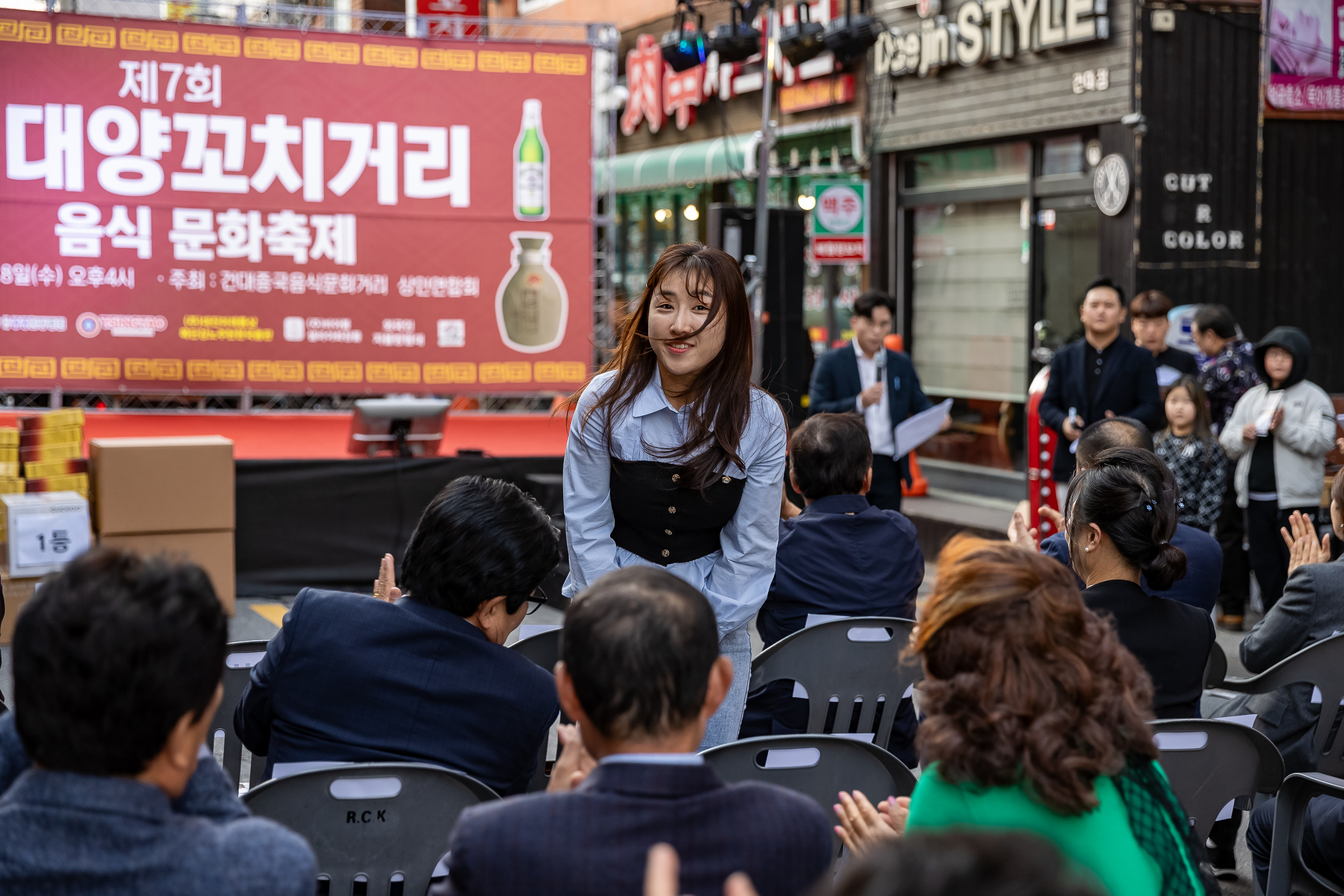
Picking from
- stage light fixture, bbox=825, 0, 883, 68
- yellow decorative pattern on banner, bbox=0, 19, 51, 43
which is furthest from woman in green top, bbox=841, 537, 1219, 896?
stage light fixture, bbox=825, 0, 883, 68

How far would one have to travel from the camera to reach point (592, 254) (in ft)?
28.5

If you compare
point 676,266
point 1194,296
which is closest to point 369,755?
point 676,266

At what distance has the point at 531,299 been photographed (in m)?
8.66

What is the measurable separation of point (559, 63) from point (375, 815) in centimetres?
711

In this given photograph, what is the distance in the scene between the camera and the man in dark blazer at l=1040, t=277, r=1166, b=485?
6.15 meters

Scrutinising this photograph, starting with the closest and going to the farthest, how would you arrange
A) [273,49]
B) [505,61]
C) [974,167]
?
1. [273,49]
2. [505,61]
3. [974,167]

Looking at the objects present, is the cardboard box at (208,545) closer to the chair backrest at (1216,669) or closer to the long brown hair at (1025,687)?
the chair backrest at (1216,669)

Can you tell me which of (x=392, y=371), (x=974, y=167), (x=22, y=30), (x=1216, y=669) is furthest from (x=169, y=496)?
(x=974, y=167)

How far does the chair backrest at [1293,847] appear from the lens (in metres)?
2.63

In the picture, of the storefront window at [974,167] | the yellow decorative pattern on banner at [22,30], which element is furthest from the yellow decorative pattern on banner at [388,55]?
the storefront window at [974,167]

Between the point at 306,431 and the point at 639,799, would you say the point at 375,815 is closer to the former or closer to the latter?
the point at 639,799

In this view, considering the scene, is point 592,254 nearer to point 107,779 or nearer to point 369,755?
point 369,755

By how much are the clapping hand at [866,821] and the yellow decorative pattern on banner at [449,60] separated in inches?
283

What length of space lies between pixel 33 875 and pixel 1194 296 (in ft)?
28.3
